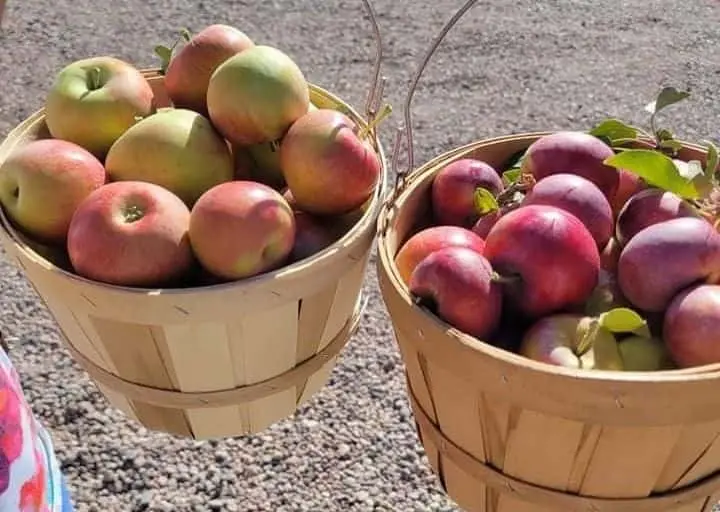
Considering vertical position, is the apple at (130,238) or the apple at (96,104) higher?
the apple at (96,104)

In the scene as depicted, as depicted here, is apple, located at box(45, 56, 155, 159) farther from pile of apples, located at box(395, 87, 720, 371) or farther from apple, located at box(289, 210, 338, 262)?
pile of apples, located at box(395, 87, 720, 371)

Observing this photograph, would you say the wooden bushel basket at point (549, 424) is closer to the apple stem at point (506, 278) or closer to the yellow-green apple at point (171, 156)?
the apple stem at point (506, 278)

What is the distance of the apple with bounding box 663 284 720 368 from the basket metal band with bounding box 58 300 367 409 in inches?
18.9

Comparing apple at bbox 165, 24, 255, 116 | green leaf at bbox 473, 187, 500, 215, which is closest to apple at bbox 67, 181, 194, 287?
apple at bbox 165, 24, 255, 116

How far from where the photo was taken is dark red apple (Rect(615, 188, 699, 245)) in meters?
1.11

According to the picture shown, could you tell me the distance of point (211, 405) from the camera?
3.90ft

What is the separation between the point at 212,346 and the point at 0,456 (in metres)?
0.28

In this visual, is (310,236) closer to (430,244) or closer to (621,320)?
(430,244)

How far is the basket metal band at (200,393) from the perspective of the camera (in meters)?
1.18

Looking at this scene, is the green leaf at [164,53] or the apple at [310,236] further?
the green leaf at [164,53]

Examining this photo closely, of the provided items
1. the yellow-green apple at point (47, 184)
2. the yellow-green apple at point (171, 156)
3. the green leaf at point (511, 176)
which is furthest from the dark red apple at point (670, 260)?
the yellow-green apple at point (47, 184)

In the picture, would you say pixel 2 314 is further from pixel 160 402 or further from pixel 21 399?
pixel 21 399

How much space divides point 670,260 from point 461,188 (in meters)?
0.29

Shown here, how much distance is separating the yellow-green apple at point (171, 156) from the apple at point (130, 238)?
0.06 meters
